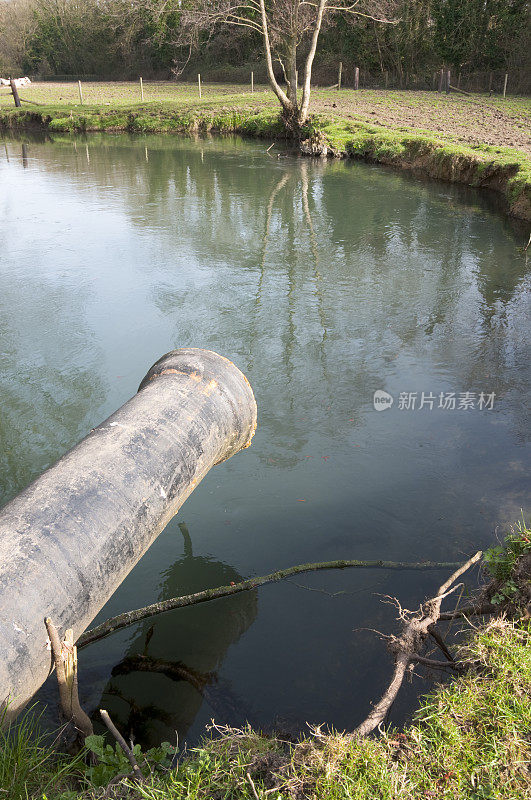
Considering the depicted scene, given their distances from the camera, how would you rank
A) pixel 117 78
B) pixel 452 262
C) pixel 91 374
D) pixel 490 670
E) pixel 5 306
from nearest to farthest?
pixel 490 670 < pixel 91 374 < pixel 5 306 < pixel 452 262 < pixel 117 78

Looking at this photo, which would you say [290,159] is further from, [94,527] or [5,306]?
[94,527]

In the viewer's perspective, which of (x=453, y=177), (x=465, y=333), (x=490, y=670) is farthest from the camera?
(x=453, y=177)

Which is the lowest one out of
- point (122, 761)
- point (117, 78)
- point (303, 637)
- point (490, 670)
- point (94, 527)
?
point (303, 637)

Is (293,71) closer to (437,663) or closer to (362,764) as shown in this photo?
(437,663)

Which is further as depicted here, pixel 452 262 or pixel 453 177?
pixel 453 177

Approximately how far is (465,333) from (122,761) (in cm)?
641

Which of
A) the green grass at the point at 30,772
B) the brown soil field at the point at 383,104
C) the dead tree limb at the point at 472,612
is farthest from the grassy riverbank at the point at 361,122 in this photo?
the green grass at the point at 30,772

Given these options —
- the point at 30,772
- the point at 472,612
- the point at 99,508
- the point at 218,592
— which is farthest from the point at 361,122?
the point at 30,772

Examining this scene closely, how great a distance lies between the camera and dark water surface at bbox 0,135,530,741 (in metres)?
3.58

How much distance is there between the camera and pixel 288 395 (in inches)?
246

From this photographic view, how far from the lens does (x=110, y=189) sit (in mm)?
15531

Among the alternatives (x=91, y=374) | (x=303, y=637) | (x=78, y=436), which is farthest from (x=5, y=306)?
(x=303, y=637)

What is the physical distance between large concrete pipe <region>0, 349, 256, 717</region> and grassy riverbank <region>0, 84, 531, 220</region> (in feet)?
35.2

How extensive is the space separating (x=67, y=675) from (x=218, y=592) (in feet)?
4.74
